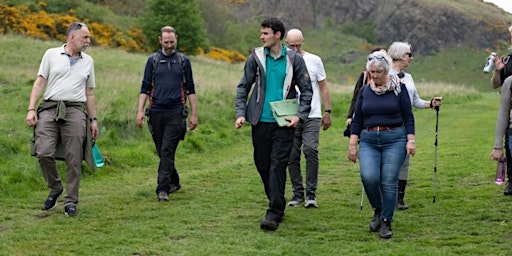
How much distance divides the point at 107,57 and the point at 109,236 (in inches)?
1136

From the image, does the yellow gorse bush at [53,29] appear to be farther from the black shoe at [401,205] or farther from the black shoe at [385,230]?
the black shoe at [385,230]

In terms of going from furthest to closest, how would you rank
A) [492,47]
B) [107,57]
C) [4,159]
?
[492,47]
[107,57]
[4,159]

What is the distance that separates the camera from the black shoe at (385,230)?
7.62m

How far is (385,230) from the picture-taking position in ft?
25.2

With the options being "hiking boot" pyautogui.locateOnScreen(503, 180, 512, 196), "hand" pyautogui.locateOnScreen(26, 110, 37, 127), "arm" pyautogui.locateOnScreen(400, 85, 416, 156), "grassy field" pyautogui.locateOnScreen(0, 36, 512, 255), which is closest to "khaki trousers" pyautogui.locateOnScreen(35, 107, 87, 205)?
"hand" pyautogui.locateOnScreen(26, 110, 37, 127)

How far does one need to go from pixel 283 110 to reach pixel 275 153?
0.47 m

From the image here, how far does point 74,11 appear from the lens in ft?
189

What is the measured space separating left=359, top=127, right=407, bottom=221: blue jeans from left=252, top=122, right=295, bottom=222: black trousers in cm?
86

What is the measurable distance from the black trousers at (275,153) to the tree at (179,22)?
5253cm

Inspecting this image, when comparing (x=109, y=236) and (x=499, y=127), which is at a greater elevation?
(x=499, y=127)

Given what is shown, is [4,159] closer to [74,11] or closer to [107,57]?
[107,57]

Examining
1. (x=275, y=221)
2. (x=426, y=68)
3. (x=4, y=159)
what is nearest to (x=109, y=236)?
(x=275, y=221)

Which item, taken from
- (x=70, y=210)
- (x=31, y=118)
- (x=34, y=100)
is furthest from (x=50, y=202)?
(x=34, y=100)

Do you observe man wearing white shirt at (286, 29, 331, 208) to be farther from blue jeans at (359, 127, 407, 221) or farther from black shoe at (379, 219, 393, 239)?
black shoe at (379, 219, 393, 239)
